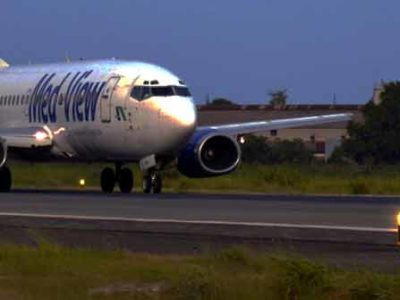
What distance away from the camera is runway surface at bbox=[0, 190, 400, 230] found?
23.8 meters

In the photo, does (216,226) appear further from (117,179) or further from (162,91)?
(117,179)

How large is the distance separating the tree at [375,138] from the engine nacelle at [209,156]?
4820 cm

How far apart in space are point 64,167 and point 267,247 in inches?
1257

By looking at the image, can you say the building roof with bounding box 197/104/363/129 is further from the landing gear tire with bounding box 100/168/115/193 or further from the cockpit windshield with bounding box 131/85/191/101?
the cockpit windshield with bounding box 131/85/191/101

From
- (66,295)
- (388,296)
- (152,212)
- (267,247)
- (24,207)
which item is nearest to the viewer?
(388,296)

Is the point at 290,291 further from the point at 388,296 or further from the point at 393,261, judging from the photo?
the point at 393,261

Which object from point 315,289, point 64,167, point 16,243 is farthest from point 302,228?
point 64,167

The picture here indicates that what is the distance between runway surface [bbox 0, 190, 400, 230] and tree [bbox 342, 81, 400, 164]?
58.1 metres

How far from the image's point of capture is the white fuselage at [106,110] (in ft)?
128

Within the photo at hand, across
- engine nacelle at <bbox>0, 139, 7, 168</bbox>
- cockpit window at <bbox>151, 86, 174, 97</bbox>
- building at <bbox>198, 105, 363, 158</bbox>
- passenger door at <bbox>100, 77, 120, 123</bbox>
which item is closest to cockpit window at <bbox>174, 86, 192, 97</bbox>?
cockpit window at <bbox>151, 86, 174, 97</bbox>

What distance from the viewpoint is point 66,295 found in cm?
1438

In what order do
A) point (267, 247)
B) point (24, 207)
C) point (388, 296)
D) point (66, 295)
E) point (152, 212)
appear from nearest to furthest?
point (388, 296)
point (66, 295)
point (267, 247)
point (152, 212)
point (24, 207)

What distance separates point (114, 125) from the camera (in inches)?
1574

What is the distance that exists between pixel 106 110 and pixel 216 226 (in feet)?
59.9
